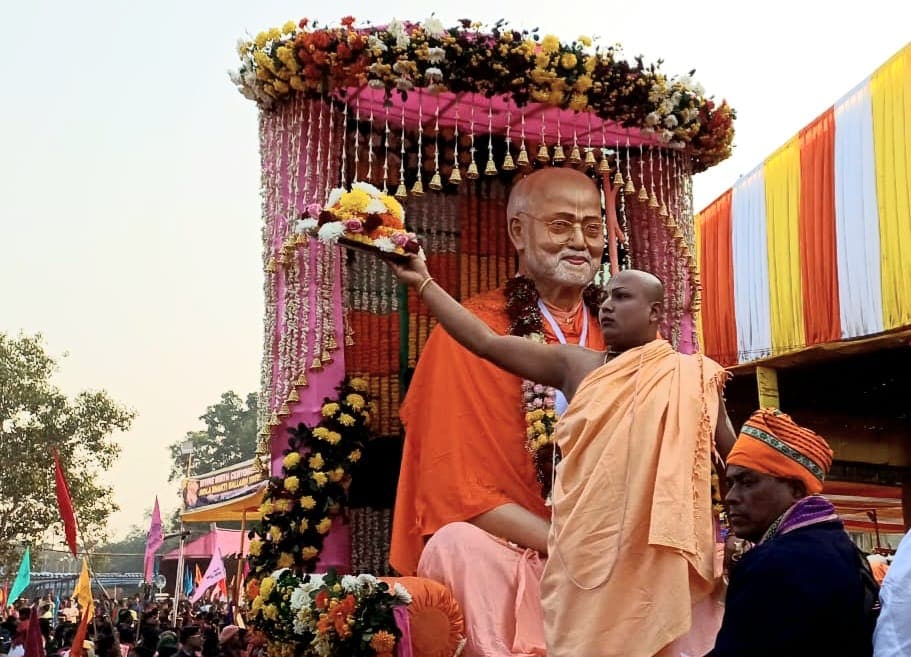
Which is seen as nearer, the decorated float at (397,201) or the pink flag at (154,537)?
the decorated float at (397,201)

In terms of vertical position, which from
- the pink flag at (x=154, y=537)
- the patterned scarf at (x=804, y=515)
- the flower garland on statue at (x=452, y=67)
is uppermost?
the flower garland on statue at (x=452, y=67)

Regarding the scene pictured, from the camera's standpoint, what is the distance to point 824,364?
1537 centimetres

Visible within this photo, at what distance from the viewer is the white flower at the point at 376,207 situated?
4.69m

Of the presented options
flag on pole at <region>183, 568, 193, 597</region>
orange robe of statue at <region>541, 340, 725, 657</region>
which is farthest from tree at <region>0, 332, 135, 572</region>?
orange robe of statue at <region>541, 340, 725, 657</region>

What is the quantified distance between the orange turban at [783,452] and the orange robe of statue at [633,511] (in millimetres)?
655

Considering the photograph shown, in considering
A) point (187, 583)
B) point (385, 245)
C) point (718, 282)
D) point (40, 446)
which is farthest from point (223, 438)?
point (385, 245)

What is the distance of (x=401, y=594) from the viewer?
16.2 ft

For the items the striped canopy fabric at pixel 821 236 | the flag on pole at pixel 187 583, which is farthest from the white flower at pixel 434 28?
the flag on pole at pixel 187 583

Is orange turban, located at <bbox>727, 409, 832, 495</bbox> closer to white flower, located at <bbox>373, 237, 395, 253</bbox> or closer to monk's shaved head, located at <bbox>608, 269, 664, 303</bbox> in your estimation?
monk's shaved head, located at <bbox>608, 269, 664, 303</bbox>

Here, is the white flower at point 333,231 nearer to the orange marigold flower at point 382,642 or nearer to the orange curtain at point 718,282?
the orange marigold flower at point 382,642

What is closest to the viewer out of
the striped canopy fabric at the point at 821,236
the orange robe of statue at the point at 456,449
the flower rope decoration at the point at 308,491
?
the orange robe of statue at the point at 456,449

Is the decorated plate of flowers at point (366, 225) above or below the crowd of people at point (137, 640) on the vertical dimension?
above

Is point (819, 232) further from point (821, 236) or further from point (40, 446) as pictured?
point (40, 446)

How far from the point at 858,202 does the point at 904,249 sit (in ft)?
3.61
